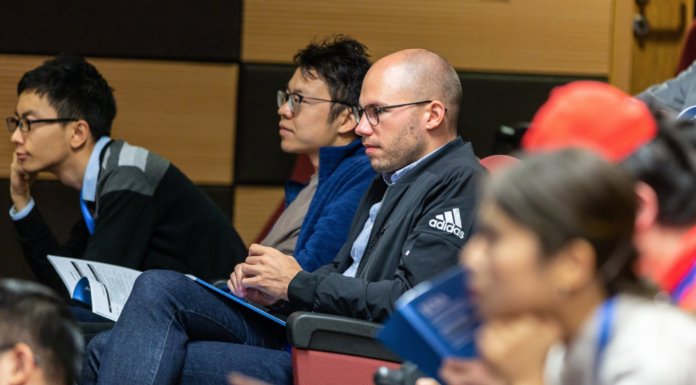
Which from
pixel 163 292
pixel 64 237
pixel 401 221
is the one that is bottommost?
pixel 64 237

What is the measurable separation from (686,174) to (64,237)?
217cm

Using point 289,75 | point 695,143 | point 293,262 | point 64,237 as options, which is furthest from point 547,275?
point 64,237

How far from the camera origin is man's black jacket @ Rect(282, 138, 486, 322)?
1312 millimetres

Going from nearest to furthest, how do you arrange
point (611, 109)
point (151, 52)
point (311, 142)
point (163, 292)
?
point (611, 109), point (163, 292), point (311, 142), point (151, 52)

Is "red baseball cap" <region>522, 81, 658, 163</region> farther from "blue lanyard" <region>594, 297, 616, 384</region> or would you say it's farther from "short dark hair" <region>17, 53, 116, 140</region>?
"short dark hair" <region>17, 53, 116, 140</region>

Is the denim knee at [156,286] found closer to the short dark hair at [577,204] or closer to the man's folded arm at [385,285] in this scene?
the man's folded arm at [385,285]

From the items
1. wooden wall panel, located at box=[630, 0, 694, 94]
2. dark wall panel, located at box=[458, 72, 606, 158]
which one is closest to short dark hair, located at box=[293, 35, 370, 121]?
dark wall panel, located at box=[458, 72, 606, 158]

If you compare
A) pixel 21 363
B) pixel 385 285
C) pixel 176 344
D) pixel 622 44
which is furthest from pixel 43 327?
pixel 622 44

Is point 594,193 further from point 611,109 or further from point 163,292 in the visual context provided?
point 163,292

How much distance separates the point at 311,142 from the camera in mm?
2025

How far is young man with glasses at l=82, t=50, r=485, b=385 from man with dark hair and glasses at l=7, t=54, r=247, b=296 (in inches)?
18.1

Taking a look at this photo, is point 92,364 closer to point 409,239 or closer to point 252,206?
point 409,239

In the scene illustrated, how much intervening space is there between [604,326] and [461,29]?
2.02 metres

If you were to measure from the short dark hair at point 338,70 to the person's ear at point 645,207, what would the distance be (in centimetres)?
132
